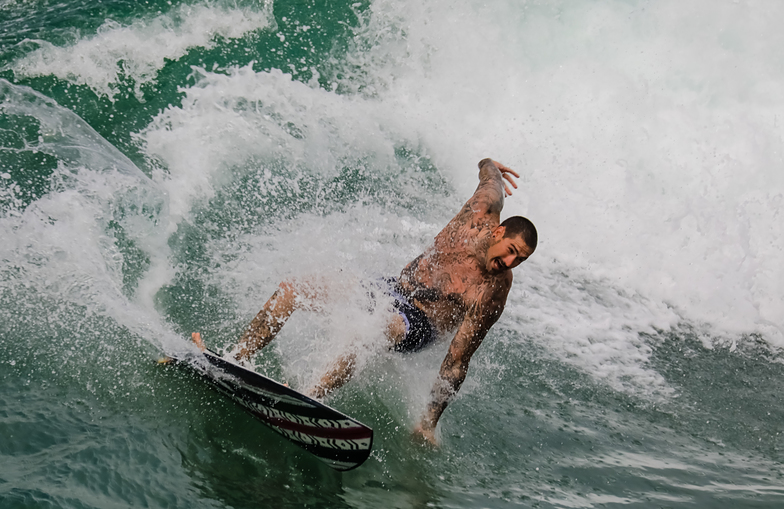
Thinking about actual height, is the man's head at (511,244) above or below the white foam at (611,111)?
below

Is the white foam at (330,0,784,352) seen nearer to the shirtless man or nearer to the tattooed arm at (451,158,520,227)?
the tattooed arm at (451,158,520,227)

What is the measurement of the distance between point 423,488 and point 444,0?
26.6 feet

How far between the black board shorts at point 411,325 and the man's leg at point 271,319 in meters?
0.57

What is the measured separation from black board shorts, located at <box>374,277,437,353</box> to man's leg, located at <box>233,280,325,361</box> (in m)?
0.57

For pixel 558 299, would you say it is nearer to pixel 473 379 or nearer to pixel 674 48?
pixel 473 379

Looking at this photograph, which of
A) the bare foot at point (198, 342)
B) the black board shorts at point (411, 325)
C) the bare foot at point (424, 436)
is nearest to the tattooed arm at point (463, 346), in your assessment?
the bare foot at point (424, 436)

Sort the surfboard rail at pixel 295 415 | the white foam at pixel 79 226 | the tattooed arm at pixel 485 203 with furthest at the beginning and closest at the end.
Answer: the white foam at pixel 79 226
the tattooed arm at pixel 485 203
the surfboard rail at pixel 295 415

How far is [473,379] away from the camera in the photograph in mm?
4570

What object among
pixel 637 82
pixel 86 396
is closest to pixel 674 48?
pixel 637 82

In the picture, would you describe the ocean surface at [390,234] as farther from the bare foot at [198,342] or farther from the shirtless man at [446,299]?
the shirtless man at [446,299]

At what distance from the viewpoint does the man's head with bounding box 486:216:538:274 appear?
3115mm

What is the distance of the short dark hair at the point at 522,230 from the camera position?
310cm

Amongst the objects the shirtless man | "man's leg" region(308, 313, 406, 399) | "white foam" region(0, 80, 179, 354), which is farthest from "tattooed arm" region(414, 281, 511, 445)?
"white foam" region(0, 80, 179, 354)

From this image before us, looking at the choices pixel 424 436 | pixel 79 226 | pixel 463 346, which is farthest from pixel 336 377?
pixel 79 226
